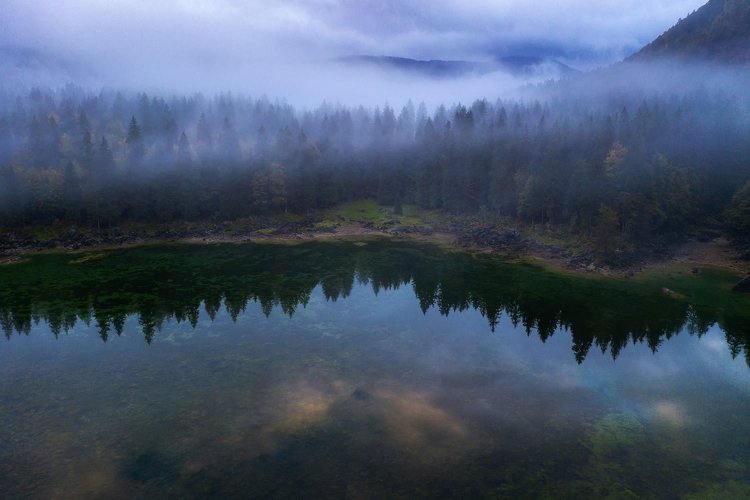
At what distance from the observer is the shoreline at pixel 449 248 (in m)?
84.9

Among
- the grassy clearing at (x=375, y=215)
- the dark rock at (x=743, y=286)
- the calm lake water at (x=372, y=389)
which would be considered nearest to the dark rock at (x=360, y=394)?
the calm lake water at (x=372, y=389)

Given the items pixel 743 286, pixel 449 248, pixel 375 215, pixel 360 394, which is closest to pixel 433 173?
pixel 375 215

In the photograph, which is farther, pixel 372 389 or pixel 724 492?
pixel 372 389

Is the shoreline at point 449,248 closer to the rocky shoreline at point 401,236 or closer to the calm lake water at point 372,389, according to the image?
the rocky shoreline at point 401,236

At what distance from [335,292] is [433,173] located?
277ft

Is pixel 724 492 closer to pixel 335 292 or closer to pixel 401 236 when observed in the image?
pixel 335 292

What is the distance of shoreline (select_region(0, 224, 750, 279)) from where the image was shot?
84875mm

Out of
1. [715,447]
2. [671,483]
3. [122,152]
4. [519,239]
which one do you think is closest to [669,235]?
[519,239]

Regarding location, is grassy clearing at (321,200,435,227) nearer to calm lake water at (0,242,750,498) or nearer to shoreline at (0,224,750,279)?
shoreline at (0,224,750,279)

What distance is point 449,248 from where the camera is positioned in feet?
350

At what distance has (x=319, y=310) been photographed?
209 ft

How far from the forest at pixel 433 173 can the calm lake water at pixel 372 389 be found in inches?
1171

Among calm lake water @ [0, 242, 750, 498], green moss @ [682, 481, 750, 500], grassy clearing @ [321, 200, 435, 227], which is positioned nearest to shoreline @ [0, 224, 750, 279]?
grassy clearing @ [321, 200, 435, 227]

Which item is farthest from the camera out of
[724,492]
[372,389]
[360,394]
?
[372,389]
